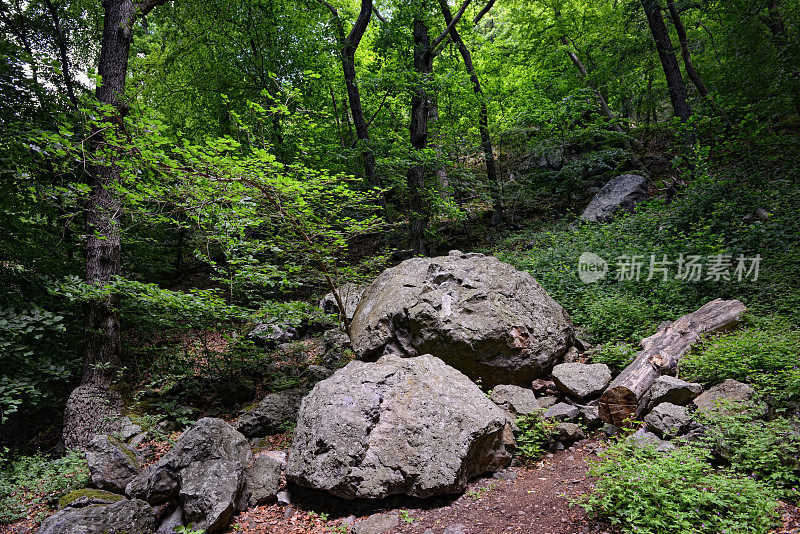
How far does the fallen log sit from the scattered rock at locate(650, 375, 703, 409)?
128 mm

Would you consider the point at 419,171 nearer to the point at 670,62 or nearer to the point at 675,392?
the point at 670,62

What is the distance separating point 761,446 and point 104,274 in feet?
27.8

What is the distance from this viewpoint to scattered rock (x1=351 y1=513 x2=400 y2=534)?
3.52 metres

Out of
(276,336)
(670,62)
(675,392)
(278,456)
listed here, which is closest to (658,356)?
(675,392)

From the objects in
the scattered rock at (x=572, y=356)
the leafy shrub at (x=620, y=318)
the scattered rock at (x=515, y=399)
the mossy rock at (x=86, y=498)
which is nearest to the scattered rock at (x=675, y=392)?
the scattered rock at (x=515, y=399)

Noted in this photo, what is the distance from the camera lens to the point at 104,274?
19.4 feet

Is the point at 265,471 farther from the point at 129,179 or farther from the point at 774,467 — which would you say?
the point at 774,467

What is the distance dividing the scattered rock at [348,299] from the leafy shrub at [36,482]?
15.1 ft

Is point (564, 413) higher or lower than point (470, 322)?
lower

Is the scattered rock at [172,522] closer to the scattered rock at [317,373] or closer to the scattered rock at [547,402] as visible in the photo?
the scattered rock at [317,373]

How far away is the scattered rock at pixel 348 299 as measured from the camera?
27.6 ft

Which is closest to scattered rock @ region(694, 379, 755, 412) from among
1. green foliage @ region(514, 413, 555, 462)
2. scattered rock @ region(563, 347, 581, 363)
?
green foliage @ region(514, 413, 555, 462)

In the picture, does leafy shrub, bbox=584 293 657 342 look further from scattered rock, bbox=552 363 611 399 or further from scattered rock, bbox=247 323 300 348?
scattered rock, bbox=247 323 300 348

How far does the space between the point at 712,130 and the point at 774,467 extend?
764cm
